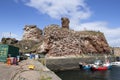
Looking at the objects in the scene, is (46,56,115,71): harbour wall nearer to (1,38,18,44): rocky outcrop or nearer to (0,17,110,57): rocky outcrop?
(0,17,110,57): rocky outcrop

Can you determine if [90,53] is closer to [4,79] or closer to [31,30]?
[31,30]

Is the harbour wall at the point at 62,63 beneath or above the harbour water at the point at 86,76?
above

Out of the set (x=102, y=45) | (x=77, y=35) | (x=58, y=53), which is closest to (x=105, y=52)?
(x=102, y=45)

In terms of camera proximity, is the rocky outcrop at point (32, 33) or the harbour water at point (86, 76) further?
the rocky outcrop at point (32, 33)

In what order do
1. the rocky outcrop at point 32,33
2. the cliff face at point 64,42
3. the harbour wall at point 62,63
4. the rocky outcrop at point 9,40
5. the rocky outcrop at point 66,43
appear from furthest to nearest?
1. the rocky outcrop at point 32,33
2. the rocky outcrop at point 9,40
3. the rocky outcrop at point 66,43
4. the cliff face at point 64,42
5. the harbour wall at point 62,63

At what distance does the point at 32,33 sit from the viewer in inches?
5335

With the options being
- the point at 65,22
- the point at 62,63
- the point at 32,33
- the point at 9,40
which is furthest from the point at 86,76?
the point at 32,33

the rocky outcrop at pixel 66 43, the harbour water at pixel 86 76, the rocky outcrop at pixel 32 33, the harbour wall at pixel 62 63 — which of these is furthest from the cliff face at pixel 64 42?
the rocky outcrop at pixel 32 33

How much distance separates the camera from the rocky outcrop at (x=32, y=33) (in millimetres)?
135500

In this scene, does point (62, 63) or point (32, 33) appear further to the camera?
point (32, 33)

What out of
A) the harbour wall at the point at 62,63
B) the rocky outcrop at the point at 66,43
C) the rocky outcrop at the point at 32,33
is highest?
the rocky outcrop at the point at 32,33

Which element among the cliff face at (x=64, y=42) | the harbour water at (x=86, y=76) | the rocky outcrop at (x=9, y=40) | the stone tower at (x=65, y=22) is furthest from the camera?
the stone tower at (x=65, y=22)

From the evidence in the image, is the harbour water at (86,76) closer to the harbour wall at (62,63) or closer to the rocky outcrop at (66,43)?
the harbour wall at (62,63)

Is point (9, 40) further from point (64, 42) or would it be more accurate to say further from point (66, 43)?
point (66, 43)
